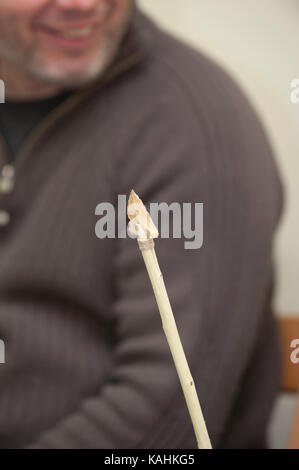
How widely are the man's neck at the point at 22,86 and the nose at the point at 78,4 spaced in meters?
0.06

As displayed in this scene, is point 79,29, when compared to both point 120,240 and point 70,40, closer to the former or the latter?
point 70,40

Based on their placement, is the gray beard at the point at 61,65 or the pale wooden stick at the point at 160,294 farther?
the gray beard at the point at 61,65

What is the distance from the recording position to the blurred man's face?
13.3 inches

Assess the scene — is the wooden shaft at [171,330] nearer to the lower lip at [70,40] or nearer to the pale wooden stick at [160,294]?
the pale wooden stick at [160,294]

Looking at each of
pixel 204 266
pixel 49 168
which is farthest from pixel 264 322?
pixel 49 168

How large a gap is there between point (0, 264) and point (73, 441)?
0.39 ft

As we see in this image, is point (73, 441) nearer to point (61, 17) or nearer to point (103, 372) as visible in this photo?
point (103, 372)

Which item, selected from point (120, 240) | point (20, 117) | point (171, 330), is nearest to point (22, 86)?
point (20, 117)

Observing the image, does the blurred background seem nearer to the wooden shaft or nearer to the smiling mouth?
the smiling mouth

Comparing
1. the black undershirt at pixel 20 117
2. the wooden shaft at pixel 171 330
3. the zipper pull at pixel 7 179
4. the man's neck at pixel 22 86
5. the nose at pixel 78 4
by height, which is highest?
the nose at pixel 78 4

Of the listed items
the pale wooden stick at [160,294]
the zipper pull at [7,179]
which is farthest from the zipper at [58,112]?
the pale wooden stick at [160,294]

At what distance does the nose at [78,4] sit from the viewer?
13.0 inches

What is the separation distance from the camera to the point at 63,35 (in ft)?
1.13

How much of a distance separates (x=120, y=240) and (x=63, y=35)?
130 millimetres
